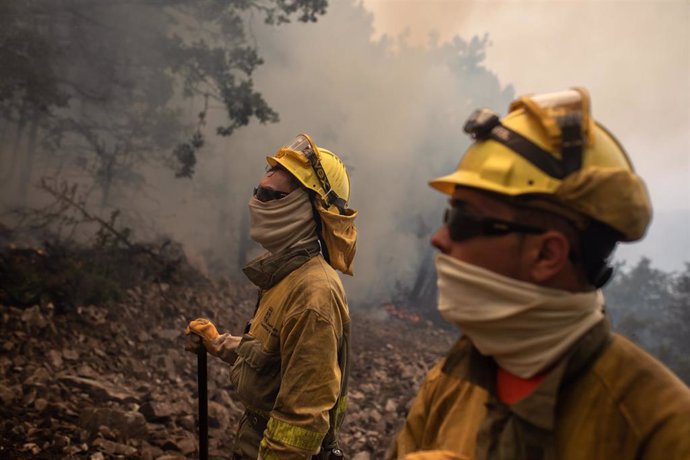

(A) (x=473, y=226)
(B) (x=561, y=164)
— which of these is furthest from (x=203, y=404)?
(B) (x=561, y=164)

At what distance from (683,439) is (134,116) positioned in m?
13.4

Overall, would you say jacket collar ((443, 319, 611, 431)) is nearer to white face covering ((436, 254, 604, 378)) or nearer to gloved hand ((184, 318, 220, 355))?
white face covering ((436, 254, 604, 378))

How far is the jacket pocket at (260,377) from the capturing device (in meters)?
2.47

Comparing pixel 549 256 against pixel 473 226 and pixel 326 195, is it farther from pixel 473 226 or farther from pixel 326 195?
pixel 326 195

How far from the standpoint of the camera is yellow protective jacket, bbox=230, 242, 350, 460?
2.26 metres

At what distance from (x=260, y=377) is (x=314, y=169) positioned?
1.23 m

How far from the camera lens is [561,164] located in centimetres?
123

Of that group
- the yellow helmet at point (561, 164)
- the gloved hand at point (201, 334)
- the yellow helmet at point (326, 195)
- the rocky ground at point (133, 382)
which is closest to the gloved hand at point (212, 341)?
the gloved hand at point (201, 334)

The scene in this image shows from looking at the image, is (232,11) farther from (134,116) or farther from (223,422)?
(223,422)

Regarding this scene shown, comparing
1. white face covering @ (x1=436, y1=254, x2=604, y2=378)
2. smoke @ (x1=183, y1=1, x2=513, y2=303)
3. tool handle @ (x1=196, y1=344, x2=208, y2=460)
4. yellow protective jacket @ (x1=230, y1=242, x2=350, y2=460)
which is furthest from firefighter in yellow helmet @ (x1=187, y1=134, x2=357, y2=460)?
smoke @ (x1=183, y1=1, x2=513, y2=303)

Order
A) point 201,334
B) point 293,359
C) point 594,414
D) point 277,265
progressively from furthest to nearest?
point 201,334
point 277,265
point 293,359
point 594,414

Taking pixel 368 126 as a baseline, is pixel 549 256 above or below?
below

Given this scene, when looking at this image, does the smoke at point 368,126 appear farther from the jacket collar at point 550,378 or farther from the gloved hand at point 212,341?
the jacket collar at point 550,378

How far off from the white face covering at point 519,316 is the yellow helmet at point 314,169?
5.54 ft
